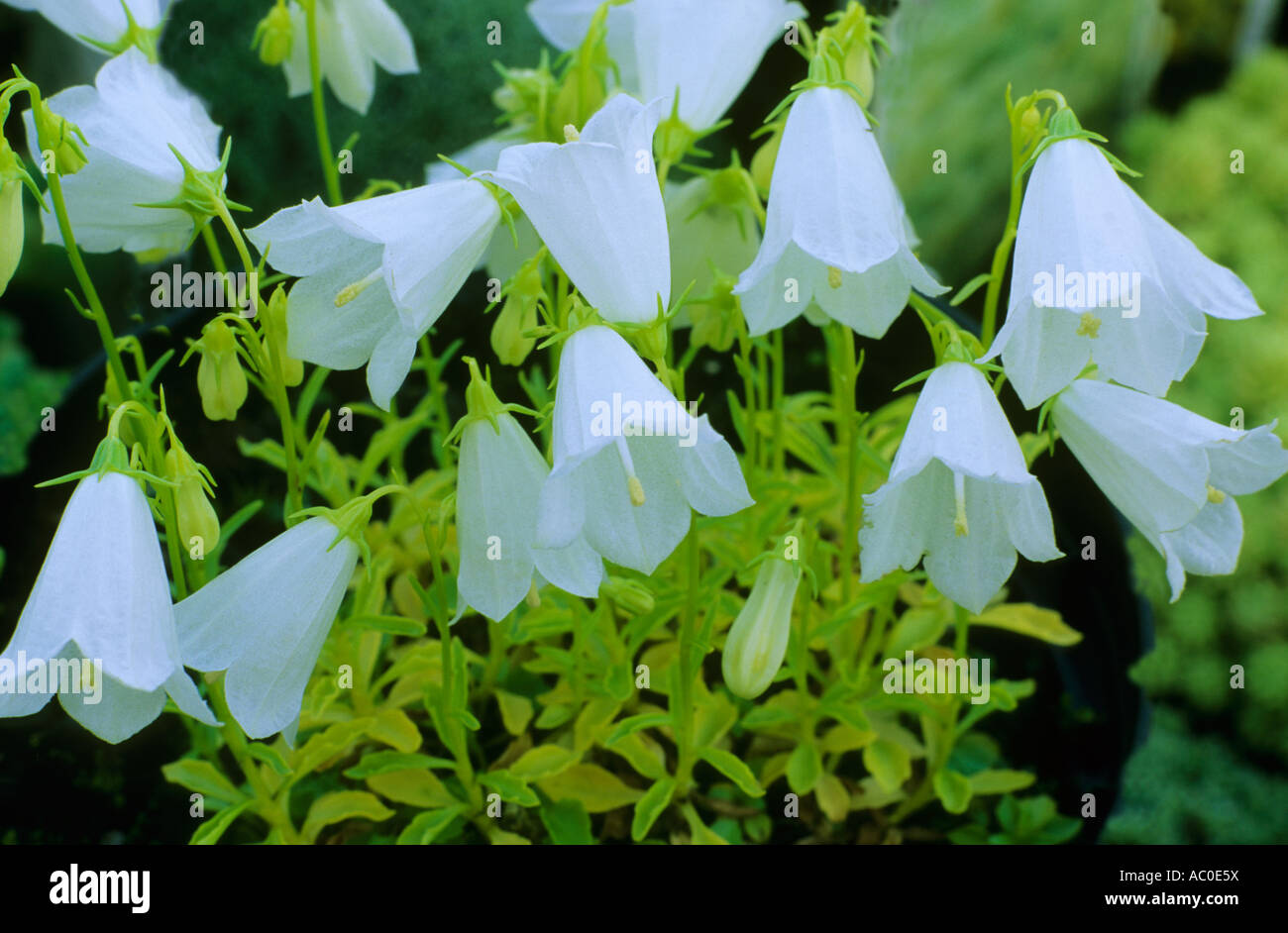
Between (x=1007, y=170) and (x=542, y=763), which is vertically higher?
(x=1007, y=170)

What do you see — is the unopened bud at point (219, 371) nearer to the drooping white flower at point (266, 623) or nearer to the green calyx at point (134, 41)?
the drooping white flower at point (266, 623)

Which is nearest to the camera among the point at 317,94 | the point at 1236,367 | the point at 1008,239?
the point at 1008,239

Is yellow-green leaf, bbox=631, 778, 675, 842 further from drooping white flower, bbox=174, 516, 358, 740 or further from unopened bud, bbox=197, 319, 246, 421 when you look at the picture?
unopened bud, bbox=197, 319, 246, 421

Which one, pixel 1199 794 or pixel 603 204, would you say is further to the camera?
pixel 1199 794

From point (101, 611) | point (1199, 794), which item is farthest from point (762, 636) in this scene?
point (1199, 794)

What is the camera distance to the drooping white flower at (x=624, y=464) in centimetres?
49

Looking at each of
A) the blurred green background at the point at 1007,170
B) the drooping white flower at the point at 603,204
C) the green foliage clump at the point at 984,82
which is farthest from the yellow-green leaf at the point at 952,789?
the green foliage clump at the point at 984,82

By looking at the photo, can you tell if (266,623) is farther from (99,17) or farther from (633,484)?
(99,17)

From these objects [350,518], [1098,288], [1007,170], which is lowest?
[350,518]

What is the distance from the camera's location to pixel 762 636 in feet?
1.92

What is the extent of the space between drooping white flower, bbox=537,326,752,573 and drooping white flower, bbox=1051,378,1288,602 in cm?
22

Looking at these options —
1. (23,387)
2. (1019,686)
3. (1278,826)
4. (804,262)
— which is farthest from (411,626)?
(1278,826)

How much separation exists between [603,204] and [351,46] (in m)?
0.39
